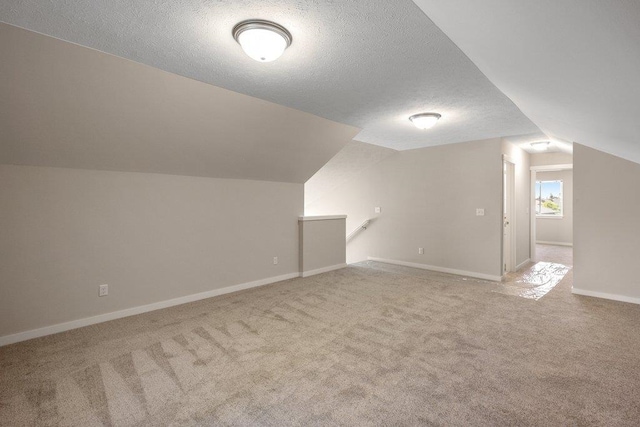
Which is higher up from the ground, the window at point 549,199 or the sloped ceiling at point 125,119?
the sloped ceiling at point 125,119

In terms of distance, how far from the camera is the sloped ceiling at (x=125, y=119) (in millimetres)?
2270

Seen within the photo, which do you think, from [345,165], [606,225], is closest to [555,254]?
[606,225]

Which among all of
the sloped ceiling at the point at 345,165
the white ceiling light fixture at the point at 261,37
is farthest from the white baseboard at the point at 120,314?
the white ceiling light fixture at the point at 261,37

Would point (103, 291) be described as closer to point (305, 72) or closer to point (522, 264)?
point (305, 72)

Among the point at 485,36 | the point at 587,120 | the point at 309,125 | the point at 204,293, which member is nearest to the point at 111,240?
the point at 204,293

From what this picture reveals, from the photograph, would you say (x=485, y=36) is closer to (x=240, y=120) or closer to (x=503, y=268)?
(x=240, y=120)

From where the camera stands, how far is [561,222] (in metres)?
8.95

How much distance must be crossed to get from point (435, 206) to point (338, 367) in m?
4.14

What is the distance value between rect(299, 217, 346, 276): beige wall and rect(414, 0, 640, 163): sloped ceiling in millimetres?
3669

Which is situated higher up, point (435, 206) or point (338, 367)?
point (435, 206)

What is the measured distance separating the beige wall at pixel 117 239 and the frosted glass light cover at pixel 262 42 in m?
2.32

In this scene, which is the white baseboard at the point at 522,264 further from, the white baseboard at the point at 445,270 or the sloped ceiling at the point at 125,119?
the sloped ceiling at the point at 125,119

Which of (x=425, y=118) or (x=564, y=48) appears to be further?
(x=425, y=118)

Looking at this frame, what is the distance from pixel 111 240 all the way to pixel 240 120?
75.6 inches
